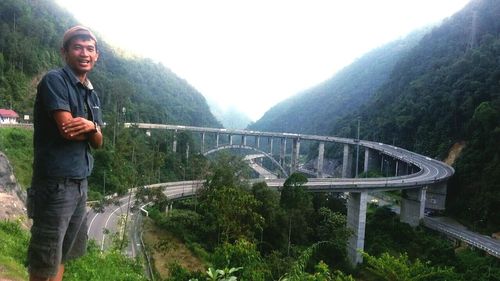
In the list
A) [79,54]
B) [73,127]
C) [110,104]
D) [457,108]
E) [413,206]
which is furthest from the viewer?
[110,104]

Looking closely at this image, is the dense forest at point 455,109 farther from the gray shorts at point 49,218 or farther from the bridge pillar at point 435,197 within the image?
the gray shorts at point 49,218

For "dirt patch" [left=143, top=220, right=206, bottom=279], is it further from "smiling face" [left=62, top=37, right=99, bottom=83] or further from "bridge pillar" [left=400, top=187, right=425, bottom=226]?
"bridge pillar" [left=400, top=187, right=425, bottom=226]

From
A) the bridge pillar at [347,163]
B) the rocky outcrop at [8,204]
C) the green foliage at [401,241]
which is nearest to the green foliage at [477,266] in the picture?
the green foliage at [401,241]

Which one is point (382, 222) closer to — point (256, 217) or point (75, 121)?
point (256, 217)

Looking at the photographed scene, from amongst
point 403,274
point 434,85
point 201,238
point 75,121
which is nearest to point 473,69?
point 434,85

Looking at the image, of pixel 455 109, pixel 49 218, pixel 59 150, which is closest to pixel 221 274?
pixel 49 218

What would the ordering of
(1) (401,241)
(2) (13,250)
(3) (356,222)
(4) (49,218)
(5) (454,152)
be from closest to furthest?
(4) (49,218) < (2) (13,250) < (1) (401,241) < (3) (356,222) < (5) (454,152)

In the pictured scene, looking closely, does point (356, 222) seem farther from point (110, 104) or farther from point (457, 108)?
point (110, 104)
